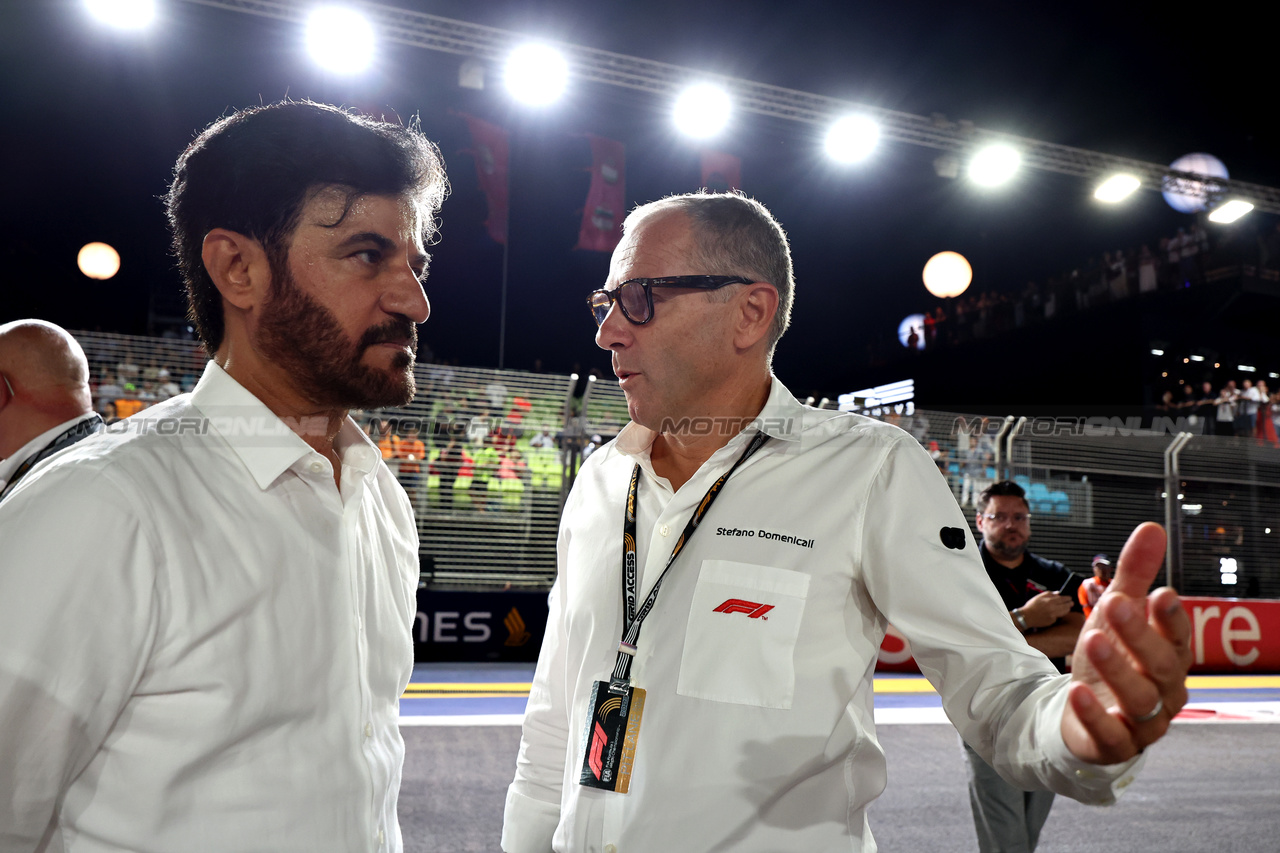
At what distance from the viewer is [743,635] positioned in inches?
69.7

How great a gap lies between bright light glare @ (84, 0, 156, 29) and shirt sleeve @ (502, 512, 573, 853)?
9.54 meters

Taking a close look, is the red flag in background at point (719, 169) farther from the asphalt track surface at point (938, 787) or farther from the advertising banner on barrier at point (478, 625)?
the asphalt track surface at point (938, 787)

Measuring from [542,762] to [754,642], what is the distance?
2.30 feet

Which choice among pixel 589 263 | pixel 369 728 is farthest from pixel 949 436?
pixel 589 263

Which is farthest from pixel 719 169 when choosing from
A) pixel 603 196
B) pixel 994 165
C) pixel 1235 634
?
pixel 1235 634

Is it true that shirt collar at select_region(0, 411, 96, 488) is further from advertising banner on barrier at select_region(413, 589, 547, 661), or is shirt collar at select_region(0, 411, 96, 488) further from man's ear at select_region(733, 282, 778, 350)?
Result: advertising banner on barrier at select_region(413, 589, 547, 661)

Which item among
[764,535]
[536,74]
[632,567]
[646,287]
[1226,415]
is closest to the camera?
[764,535]

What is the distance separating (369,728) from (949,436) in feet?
31.7

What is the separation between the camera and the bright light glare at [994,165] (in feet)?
39.5

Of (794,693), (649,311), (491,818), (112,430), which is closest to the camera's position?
(112,430)

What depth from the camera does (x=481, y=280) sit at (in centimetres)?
1914

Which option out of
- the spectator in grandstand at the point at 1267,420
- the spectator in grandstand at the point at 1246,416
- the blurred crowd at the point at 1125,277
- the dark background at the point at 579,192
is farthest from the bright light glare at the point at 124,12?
the blurred crowd at the point at 1125,277

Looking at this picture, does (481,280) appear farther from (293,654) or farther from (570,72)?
(293,654)

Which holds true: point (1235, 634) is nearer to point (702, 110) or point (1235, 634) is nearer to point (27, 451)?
point (702, 110)
